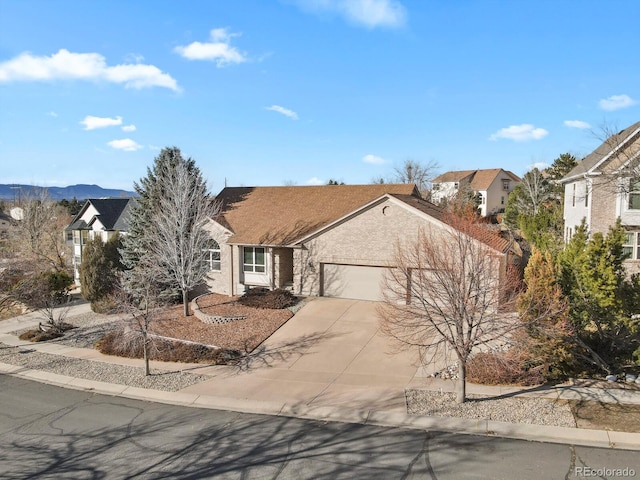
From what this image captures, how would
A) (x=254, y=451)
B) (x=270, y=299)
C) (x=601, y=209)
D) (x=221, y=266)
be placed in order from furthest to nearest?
(x=221, y=266) → (x=601, y=209) → (x=270, y=299) → (x=254, y=451)

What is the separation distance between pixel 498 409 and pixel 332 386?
480 centimetres

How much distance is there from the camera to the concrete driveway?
1309 centimetres

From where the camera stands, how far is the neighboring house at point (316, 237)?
73.8 ft

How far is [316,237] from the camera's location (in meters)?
24.1

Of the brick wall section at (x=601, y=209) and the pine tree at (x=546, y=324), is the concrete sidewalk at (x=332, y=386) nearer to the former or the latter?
the pine tree at (x=546, y=324)

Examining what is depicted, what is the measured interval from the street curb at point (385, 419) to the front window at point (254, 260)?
1219 cm

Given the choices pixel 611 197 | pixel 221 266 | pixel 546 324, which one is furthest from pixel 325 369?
pixel 611 197

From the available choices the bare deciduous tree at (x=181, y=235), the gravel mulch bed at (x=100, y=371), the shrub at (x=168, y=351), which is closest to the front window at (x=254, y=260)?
the bare deciduous tree at (x=181, y=235)

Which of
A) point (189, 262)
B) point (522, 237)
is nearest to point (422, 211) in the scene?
point (189, 262)

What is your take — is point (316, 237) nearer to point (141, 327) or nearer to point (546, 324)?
point (141, 327)

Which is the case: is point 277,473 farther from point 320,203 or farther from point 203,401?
point 320,203

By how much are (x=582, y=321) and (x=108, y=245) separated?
26.7 meters

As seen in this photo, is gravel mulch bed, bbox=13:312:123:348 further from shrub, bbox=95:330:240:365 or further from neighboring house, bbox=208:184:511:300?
neighboring house, bbox=208:184:511:300

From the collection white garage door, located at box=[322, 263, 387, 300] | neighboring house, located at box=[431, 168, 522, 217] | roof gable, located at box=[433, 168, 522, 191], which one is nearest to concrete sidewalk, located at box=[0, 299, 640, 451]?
white garage door, located at box=[322, 263, 387, 300]
